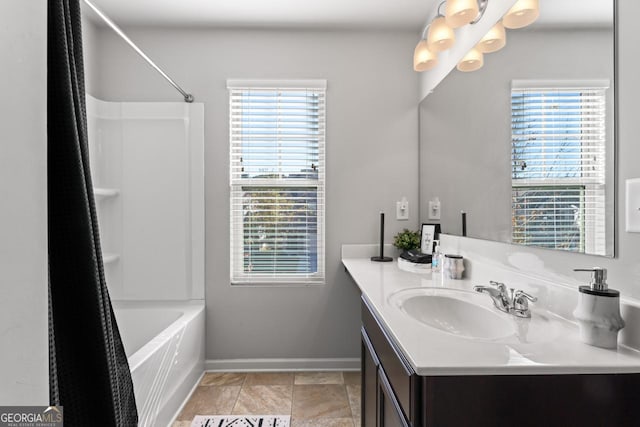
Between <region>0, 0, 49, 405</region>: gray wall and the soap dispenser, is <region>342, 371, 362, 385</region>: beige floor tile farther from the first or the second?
<region>0, 0, 49, 405</region>: gray wall

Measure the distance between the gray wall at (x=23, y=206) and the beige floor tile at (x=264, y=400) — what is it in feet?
5.49

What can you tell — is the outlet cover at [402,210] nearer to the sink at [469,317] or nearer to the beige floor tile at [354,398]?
the sink at [469,317]

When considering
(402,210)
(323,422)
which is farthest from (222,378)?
(402,210)

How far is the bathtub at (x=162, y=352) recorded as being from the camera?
1.49 m

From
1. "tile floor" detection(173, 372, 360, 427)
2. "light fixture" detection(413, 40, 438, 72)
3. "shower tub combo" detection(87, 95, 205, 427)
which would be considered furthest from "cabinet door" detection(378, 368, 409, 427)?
"light fixture" detection(413, 40, 438, 72)

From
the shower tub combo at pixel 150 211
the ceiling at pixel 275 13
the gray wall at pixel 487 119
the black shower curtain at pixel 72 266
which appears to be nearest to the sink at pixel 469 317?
the gray wall at pixel 487 119

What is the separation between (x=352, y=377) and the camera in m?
2.27

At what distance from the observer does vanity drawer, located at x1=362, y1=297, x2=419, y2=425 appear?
0.74 metres

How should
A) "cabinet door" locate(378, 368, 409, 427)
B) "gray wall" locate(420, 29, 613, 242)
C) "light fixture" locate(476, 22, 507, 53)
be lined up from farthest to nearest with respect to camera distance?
"light fixture" locate(476, 22, 507, 53) → "gray wall" locate(420, 29, 613, 242) → "cabinet door" locate(378, 368, 409, 427)

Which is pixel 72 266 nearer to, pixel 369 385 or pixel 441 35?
pixel 369 385

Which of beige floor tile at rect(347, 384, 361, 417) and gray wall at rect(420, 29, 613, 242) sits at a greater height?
gray wall at rect(420, 29, 613, 242)

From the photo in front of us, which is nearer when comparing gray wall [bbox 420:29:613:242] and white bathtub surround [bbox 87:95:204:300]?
gray wall [bbox 420:29:613:242]

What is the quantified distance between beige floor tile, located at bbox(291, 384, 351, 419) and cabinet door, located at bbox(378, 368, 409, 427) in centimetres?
87

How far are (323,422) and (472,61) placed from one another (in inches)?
80.3
